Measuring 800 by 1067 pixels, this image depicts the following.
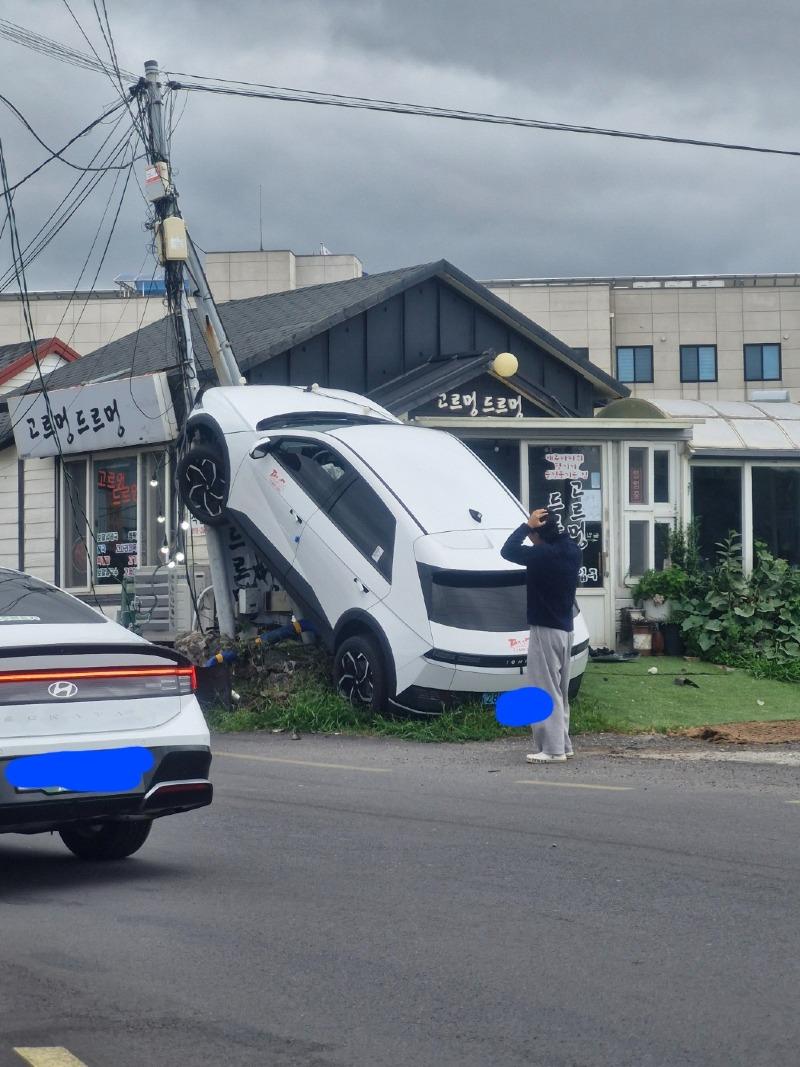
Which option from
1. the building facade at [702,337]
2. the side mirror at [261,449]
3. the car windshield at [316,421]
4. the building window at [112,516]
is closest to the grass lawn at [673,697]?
the car windshield at [316,421]

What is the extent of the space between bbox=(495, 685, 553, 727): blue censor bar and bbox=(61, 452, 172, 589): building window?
7.90 m

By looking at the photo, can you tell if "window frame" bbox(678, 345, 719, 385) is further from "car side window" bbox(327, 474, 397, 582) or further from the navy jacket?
the navy jacket

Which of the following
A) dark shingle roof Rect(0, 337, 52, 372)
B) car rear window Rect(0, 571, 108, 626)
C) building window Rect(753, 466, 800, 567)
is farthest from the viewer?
dark shingle roof Rect(0, 337, 52, 372)

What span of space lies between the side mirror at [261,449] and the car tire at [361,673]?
7.31 feet

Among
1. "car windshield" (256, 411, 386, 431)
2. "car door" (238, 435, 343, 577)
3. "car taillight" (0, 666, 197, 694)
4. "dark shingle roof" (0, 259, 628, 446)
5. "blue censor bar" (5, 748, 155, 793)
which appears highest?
"dark shingle roof" (0, 259, 628, 446)

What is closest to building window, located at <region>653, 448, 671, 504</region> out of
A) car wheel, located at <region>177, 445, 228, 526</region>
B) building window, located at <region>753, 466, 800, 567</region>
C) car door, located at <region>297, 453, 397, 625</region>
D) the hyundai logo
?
building window, located at <region>753, 466, 800, 567</region>

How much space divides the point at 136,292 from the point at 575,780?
51.8 metres

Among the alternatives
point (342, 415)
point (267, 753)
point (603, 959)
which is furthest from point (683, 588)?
point (603, 959)

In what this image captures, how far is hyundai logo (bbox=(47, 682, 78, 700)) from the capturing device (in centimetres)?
685

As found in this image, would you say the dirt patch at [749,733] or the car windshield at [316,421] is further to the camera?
the car windshield at [316,421]

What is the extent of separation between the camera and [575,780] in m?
10.6

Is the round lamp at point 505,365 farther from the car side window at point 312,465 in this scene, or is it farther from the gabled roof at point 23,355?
the gabled roof at point 23,355

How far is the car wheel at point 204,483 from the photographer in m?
16.2

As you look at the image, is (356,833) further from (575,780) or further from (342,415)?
(342,415)
